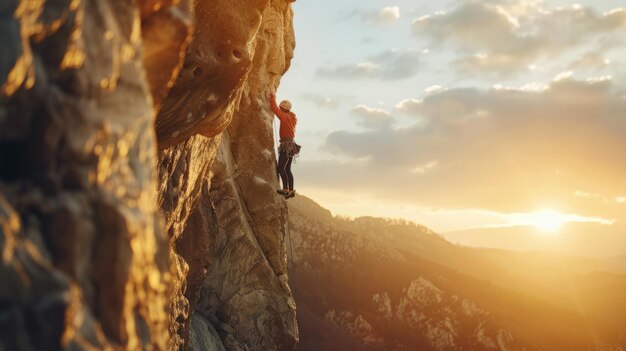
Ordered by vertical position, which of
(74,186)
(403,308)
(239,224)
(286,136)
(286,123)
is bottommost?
(403,308)

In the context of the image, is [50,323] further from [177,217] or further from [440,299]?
[440,299]

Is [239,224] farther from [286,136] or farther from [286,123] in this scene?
[286,123]

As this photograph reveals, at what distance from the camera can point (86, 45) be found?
12.4ft

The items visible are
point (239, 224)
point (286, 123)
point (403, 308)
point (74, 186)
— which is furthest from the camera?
point (403, 308)

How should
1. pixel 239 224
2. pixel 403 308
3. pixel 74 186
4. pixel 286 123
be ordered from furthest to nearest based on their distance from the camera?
pixel 403 308
pixel 239 224
pixel 286 123
pixel 74 186

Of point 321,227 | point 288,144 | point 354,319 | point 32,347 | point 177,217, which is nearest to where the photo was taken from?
point 32,347

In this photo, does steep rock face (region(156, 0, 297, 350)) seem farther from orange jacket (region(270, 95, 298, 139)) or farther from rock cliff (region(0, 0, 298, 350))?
rock cliff (region(0, 0, 298, 350))

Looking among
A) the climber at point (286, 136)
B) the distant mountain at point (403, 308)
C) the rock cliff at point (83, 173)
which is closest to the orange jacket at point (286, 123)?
the climber at point (286, 136)

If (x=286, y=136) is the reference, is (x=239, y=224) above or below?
below

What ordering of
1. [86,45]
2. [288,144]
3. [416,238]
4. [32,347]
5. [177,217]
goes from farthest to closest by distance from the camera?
[416,238] → [288,144] → [177,217] → [86,45] → [32,347]

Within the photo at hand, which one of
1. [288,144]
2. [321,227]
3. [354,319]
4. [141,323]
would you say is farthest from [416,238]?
[141,323]

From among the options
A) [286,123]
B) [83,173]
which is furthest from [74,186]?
[286,123]

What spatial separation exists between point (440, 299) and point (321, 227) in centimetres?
1573

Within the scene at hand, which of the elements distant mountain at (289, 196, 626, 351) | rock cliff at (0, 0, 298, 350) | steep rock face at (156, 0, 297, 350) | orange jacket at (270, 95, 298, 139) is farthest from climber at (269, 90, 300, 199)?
distant mountain at (289, 196, 626, 351)
